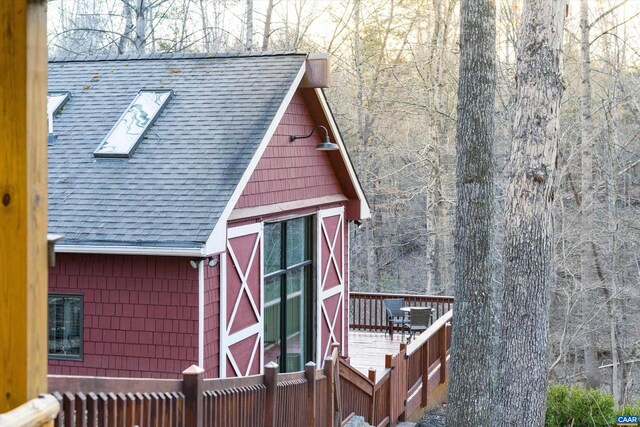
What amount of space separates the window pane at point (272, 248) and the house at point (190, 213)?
36mm

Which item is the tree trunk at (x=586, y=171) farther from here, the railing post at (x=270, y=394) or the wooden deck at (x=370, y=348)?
the railing post at (x=270, y=394)

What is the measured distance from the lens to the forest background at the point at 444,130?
22.5 metres

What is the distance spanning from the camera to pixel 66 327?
10617 mm

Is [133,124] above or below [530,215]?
above

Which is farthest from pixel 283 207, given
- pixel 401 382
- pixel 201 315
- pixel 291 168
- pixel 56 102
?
pixel 56 102

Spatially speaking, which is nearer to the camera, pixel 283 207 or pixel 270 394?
pixel 270 394

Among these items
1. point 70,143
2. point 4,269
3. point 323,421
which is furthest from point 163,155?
point 4,269

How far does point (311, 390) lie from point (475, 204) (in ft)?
12.5

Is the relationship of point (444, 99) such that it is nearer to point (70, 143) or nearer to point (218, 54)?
point (218, 54)

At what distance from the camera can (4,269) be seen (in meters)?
2.96

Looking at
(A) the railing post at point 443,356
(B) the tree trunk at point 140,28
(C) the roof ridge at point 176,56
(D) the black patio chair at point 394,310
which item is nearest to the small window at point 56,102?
(C) the roof ridge at point 176,56

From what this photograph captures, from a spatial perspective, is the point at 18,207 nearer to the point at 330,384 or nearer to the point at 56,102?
the point at 330,384

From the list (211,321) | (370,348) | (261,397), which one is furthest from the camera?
(370,348)

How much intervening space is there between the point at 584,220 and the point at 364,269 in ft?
32.9
